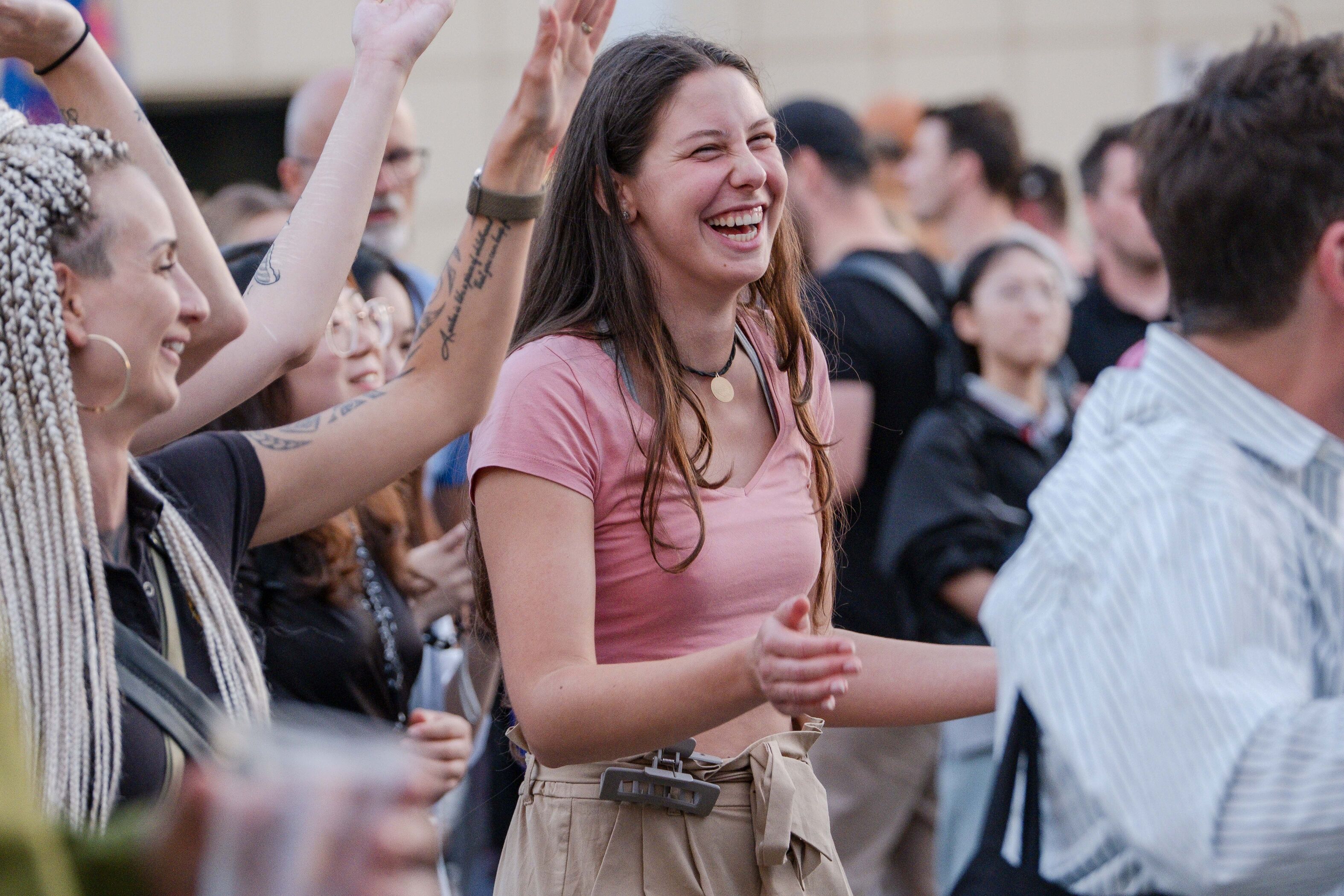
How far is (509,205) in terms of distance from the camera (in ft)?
7.72

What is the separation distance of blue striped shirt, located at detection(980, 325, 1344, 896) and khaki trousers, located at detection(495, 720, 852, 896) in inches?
23.4

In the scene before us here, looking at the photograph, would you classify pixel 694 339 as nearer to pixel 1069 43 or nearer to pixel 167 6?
pixel 1069 43

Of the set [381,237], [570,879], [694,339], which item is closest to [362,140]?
[694,339]

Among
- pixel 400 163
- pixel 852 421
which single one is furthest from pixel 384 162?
pixel 852 421

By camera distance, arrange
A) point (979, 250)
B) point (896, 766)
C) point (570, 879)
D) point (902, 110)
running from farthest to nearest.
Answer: point (902, 110)
point (979, 250)
point (896, 766)
point (570, 879)

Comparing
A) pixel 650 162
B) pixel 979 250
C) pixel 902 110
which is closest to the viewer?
pixel 650 162

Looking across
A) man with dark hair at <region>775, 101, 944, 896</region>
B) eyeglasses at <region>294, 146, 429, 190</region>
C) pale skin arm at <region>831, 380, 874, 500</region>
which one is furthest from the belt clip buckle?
eyeglasses at <region>294, 146, 429, 190</region>

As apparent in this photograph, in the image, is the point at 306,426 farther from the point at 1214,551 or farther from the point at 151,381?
the point at 1214,551

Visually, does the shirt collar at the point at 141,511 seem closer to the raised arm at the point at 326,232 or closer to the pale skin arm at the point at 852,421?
the raised arm at the point at 326,232

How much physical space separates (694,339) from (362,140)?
675 millimetres

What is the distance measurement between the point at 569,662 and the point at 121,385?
2.35 ft

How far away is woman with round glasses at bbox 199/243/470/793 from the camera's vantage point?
2912 mm

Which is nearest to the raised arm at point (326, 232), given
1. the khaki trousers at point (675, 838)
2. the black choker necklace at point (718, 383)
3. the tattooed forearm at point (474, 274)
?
the tattooed forearm at point (474, 274)

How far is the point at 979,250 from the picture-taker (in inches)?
203
